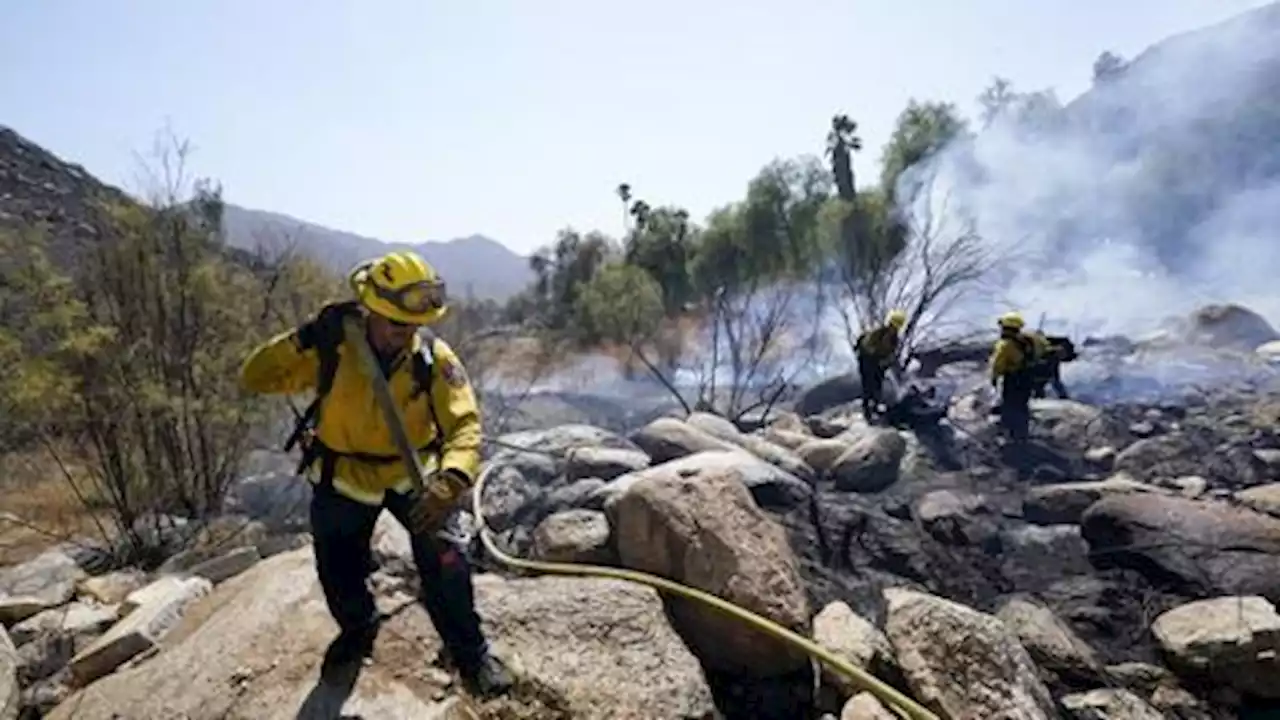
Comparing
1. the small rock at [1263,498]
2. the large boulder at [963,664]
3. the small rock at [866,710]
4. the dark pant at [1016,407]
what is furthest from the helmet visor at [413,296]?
the dark pant at [1016,407]

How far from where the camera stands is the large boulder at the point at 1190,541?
6.82 m

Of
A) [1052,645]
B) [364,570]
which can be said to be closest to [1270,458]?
[1052,645]

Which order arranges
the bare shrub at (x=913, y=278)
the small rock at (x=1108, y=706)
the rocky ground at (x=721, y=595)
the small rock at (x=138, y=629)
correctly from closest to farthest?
the rocky ground at (x=721, y=595), the small rock at (x=138, y=629), the small rock at (x=1108, y=706), the bare shrub at (x=913, y=278)

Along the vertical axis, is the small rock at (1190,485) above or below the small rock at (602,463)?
below

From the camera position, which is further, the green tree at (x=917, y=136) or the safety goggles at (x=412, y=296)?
the green tree at (x=917, y=136)

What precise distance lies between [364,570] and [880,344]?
956 cm

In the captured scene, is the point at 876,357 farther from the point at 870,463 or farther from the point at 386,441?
the point at 386,441

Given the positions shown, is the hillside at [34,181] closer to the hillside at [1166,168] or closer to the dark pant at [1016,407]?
the dark pant at [1016,407]

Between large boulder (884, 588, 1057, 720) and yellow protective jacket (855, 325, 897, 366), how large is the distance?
749cm

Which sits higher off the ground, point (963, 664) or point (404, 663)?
point (404, 663)

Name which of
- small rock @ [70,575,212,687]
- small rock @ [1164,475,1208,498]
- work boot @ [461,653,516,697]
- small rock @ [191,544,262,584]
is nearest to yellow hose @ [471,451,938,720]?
work boot @ [461,653,516,697]

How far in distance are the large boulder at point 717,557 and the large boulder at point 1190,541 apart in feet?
12.8

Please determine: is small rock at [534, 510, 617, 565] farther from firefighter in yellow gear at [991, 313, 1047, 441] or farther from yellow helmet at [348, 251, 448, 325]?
firefighter in yellow gear at [991, 313, 1047, 441]

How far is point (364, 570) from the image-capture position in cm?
370
